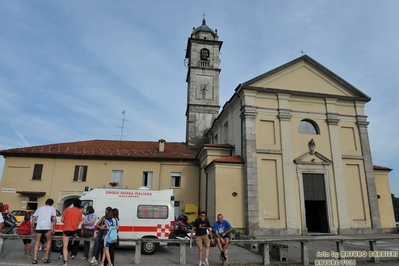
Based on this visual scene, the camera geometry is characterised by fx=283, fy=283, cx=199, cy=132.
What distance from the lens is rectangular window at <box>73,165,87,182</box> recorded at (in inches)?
917

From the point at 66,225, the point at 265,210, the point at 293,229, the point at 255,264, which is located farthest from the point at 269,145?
the point at 66,225

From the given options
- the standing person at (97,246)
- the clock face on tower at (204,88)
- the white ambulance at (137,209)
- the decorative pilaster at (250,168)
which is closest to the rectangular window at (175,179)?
the decorative pilaster at (250,168)

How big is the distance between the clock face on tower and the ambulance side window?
20406 mm

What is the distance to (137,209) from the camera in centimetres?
1127

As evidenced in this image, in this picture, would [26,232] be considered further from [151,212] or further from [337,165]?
[337,165]

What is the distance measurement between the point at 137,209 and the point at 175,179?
12962 mm

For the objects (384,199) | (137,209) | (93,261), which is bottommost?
(93,261)

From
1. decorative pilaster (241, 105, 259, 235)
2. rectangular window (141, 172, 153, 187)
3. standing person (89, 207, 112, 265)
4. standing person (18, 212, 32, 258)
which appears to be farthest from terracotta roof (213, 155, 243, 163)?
standing person (18, 212, 32, 258)

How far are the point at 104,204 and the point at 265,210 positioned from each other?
994 centimetres

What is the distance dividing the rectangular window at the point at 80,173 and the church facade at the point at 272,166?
109 mm

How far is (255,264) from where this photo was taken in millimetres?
8867

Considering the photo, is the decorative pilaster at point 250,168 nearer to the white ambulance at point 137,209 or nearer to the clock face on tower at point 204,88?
the white ambulance at point 137,209

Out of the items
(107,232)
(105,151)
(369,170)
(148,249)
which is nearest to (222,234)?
→ (148,249)

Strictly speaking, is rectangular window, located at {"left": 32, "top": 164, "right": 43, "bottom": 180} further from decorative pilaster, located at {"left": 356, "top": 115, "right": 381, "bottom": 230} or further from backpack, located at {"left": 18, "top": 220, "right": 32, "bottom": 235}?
decorative pilaster, located at {"left": 356, "top": 115, "right": 381, "bottom": 230}
